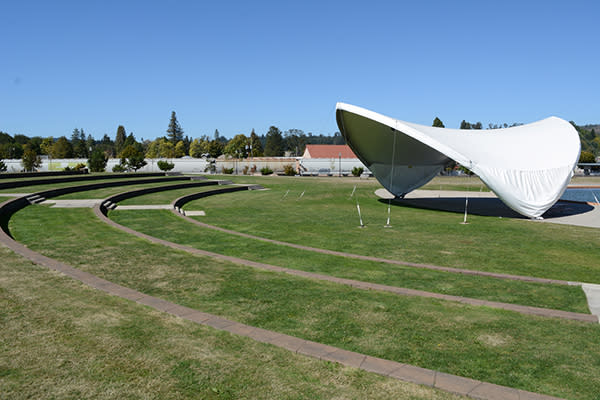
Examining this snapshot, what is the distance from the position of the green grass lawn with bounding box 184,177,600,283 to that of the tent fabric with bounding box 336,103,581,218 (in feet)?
5.56

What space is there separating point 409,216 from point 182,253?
41.3ft

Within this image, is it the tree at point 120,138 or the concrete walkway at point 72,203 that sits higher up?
the tree at point 120,138

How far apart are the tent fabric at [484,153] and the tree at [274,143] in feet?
440

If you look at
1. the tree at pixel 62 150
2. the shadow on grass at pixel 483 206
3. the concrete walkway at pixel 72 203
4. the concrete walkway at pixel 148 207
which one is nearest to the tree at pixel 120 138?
the tree at pixel 62 150

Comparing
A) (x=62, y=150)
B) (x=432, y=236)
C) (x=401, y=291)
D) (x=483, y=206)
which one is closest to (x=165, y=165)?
(x=483, y=206)

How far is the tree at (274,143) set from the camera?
160m

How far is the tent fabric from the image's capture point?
62.1ft

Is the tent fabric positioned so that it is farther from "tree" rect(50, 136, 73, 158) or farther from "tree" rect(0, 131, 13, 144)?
"tree" rect(0, 131, 13, 144)

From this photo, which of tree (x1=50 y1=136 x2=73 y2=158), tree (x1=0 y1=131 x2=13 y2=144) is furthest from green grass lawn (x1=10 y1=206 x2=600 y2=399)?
tree (x1=0 y1=131 x2=13 y2=144)

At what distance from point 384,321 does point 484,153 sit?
15839 millimetres

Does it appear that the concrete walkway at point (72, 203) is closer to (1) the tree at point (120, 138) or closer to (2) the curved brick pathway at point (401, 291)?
(2) the curved brick pathway at point (401, 291)

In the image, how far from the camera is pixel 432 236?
49.7ft

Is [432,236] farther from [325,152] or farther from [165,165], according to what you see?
[325,152]

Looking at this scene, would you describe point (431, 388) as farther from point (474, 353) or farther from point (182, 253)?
point (182, 253)
